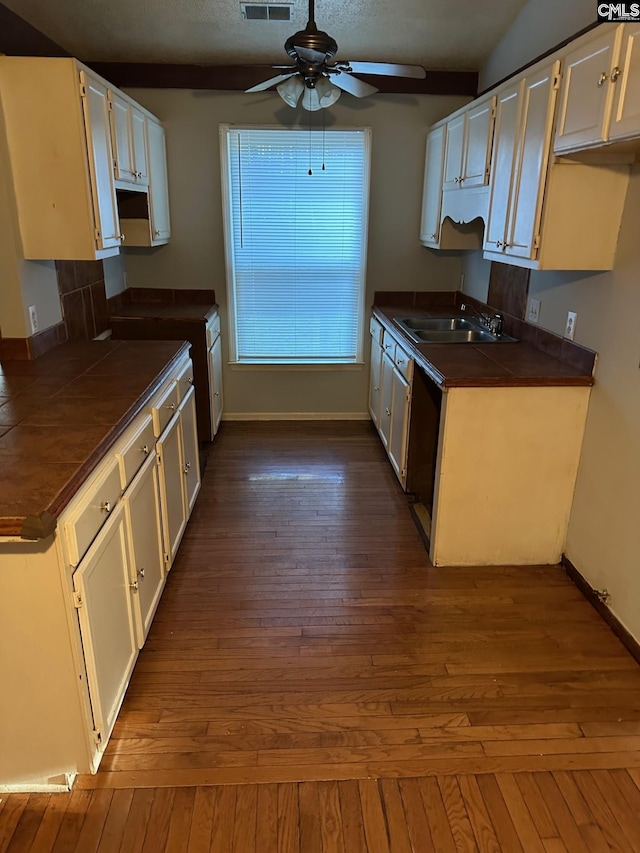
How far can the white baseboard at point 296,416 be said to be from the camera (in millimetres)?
4855

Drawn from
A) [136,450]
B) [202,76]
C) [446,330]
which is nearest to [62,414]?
[136,450]

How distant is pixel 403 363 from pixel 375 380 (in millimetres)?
1030

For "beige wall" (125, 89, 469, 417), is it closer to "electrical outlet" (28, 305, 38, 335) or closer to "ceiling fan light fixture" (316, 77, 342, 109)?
"ceiling fan light fixture" (316, 77, 342, 109)

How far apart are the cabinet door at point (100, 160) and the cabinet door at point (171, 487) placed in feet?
3.08

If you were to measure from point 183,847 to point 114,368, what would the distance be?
1.86 metres

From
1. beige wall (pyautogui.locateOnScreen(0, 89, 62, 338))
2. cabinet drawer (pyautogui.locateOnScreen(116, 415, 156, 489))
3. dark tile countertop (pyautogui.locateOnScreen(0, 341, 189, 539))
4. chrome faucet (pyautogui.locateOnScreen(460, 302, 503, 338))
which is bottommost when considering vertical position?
cabinet drawer (pyautogui.locateOnScreen(116, 415, 156, 489))

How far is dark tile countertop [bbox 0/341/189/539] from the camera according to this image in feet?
4.91

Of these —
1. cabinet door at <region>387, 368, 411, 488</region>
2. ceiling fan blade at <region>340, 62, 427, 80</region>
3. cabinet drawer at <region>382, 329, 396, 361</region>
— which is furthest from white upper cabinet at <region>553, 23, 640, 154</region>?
cabinet drawer at <region>382, 329, 396, 361</region>

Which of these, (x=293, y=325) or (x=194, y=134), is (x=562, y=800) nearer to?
(x=293, y=325)

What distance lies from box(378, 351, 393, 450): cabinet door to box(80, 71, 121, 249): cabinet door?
72.6 inches

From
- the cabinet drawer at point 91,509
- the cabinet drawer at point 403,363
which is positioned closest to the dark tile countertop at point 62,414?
the cabinet drawer at point 91,509

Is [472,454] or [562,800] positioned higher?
[472,454]

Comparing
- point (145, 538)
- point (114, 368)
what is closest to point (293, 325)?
point (114, 368)

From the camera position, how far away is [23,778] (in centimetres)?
174
